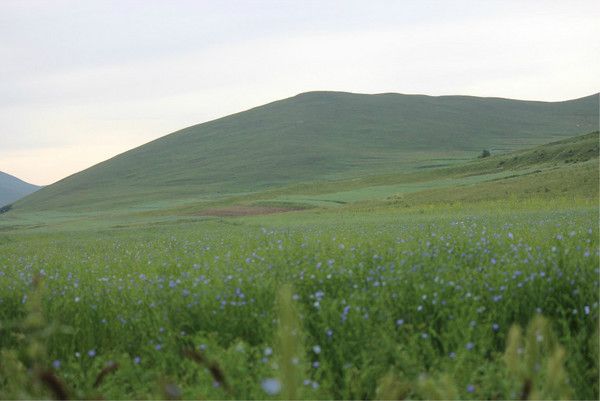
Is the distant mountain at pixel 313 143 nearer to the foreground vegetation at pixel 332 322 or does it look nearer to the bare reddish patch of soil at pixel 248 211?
the bare reddish patch of soil at pixel 248 211

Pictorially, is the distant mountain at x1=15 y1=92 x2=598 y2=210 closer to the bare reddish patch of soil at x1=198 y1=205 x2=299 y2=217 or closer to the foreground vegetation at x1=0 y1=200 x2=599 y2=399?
the bare reddish patch of soil at x1=198 y1=205 x2=299 y2=217

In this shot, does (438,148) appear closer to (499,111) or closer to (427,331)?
(499,111)

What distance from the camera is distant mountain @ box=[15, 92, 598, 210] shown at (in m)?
111

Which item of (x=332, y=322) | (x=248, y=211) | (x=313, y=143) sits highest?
(x=313, y=143)

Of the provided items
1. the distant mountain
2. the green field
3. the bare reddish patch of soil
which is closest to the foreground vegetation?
the green field

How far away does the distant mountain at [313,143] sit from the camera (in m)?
111

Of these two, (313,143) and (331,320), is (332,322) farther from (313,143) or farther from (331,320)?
(313,143)

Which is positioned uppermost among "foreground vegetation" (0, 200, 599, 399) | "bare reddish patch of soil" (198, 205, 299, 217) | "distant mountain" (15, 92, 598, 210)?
"distant mountain" (15, 92, 598, 210)

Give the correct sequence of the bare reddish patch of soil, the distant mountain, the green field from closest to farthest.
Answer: the green field < the bare reddish patch of soil < the distant mountain

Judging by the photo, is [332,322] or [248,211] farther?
[248,211]

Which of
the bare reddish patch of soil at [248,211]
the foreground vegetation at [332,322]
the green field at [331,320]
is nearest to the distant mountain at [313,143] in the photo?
the bare reddish patch of soil at [248,211]

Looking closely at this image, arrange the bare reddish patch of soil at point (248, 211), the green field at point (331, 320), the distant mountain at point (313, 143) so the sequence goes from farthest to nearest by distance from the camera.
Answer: the distant mountain at point (313, 143), the bare reddish patch of soil at point (248, 211), the green field at point (331, 320)

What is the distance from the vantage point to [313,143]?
13188 cm

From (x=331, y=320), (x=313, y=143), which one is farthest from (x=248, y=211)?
(x=313, y=143)
